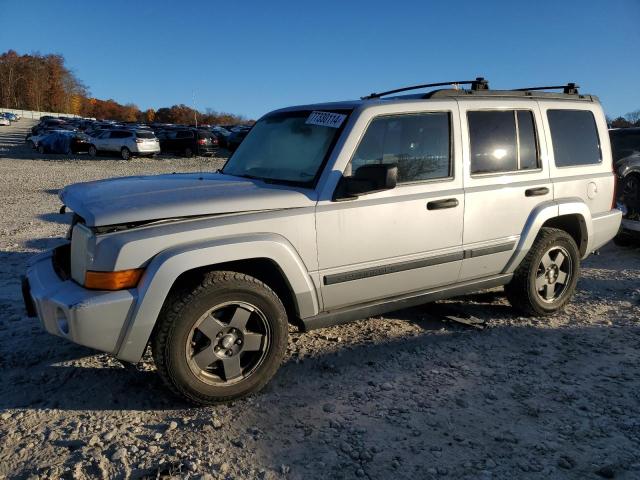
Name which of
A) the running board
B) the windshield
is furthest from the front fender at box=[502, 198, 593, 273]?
the windshield

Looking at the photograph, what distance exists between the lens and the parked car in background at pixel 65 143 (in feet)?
91.1

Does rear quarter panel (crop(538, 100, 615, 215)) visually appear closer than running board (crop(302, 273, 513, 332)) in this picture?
No

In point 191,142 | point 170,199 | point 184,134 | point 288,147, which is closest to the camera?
point 170,199

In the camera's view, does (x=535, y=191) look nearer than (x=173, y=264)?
No

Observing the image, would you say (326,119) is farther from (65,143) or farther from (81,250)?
(65,143)

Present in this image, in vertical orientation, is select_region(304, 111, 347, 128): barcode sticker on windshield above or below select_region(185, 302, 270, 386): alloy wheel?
above

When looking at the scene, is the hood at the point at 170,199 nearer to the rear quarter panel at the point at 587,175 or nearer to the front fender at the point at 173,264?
the front fender at the point at 173,264

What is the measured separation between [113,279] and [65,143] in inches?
1146

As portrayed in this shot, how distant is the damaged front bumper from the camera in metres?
2.66

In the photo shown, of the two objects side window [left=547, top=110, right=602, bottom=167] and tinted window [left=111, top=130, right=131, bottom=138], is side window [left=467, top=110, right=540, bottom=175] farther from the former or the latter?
tinted window [left=111, top=130, right=131, bottom=138]

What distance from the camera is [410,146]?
12.1 feet

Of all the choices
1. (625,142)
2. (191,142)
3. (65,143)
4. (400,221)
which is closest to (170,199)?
(400,221)

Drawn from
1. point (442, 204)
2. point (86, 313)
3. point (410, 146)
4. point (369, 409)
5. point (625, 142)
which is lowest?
point (369, 409)

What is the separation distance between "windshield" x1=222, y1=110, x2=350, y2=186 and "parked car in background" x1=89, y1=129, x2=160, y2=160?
23176 millimetres
